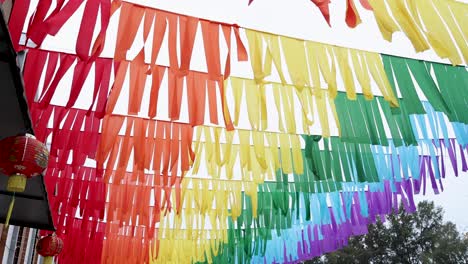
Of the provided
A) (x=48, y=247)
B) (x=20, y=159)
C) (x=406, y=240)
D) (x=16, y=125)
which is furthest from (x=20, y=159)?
(x=406, y=240)

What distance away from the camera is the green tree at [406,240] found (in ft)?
113

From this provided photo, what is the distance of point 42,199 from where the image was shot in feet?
16.6

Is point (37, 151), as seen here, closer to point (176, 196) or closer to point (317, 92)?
point (317, 92)

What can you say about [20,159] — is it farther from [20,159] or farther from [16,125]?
[16,125]

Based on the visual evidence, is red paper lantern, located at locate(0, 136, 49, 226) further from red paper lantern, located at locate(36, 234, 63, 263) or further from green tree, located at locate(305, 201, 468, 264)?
green tree, located at locate(305, 201, 468, 264)

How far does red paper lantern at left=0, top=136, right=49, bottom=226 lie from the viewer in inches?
147

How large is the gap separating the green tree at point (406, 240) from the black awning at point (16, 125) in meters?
32.6

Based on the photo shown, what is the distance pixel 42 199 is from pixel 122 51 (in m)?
2.30

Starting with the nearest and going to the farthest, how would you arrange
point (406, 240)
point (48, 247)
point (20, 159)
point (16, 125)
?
point (20, 159)
point (16, 125)
point (48, 247)
point (406, 240)

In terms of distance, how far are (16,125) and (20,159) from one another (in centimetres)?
33

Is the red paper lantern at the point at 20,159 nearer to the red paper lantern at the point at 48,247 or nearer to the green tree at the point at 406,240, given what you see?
the red paper lantern at the point at 48,247

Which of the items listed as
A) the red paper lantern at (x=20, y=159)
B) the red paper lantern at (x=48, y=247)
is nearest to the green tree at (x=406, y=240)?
the red paper lantern at (x=48, y=247)

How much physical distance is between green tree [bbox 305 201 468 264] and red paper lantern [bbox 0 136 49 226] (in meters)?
Answer: 33.9

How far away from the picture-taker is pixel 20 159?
3.70 meters
